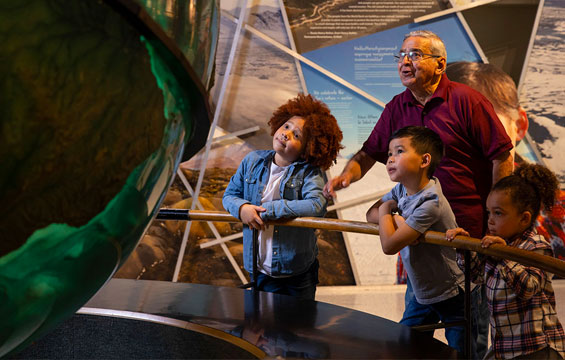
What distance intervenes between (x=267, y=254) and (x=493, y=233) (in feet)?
2.60

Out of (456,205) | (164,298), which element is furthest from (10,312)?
(456,205)

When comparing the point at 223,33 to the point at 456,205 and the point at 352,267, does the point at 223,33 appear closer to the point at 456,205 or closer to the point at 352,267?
the point at 352,267

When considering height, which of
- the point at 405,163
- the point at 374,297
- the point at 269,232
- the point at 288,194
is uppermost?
the point at 405,163

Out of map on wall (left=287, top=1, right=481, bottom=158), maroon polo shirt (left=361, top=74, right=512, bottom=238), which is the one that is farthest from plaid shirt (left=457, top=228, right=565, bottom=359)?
map on wall (left=287, top=1, right=481, bottom=158)

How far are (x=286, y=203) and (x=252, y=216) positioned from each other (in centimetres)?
13

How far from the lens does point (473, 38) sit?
503cm

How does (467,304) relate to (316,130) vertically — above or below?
below

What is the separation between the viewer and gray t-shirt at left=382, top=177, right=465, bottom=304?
5.99ft

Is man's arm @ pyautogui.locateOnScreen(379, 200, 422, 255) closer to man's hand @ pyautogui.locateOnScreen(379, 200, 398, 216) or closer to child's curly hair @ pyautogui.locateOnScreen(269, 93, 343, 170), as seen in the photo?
man's hand @ pyautogui.locateOnScreen(379, 200, 398, 216)

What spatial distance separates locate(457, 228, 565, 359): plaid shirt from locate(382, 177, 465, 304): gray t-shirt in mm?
155

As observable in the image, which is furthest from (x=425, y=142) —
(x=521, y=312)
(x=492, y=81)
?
(x=492, y=81)

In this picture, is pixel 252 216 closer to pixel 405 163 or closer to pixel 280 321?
pixel 405 163

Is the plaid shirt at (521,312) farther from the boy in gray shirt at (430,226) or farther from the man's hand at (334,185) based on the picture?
the man's hand at (334,185)

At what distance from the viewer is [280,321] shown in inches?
38.7
